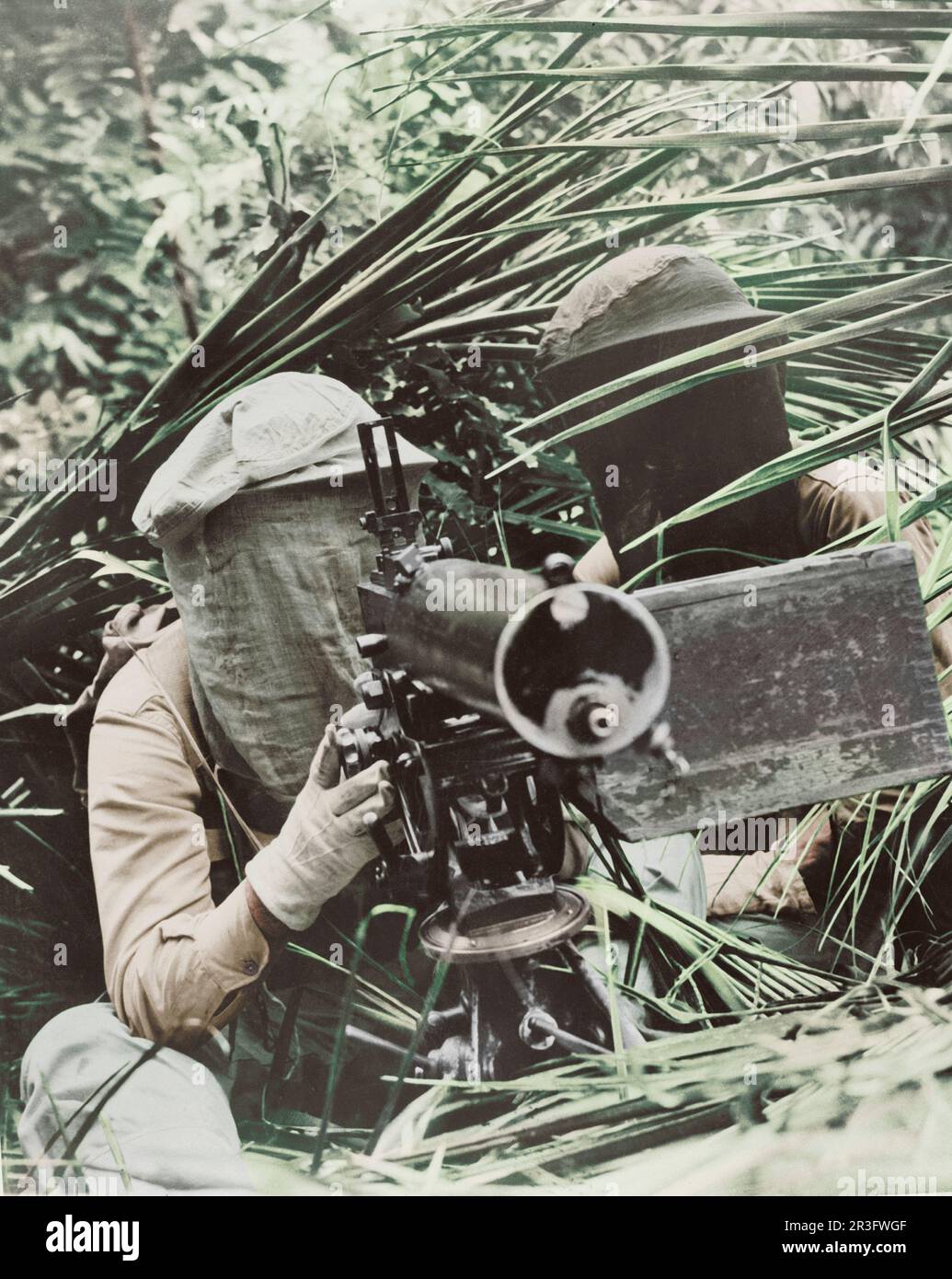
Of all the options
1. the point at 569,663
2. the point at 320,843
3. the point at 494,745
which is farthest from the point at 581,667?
the point at 320,843

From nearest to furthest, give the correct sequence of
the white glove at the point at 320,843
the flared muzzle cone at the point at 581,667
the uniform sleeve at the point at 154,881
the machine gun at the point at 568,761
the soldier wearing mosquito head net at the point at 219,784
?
the flared muzzle cone at the point at 581,667
the machine gun at the point at 568,761
the white glove at the point at 320,843
the soldier wearing mosquito head net at the point at 219,784
the uniform sleeve at the point at 154,881

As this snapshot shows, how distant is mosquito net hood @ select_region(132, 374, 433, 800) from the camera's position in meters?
2.45

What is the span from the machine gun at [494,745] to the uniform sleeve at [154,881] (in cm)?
45

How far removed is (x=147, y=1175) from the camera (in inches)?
104

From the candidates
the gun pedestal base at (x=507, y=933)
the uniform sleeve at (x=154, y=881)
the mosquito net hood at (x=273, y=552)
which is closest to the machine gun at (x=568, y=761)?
the gun pedestal base at (x=507, y=933)

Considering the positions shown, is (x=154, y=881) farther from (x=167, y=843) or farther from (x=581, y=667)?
(x=581, y=667)

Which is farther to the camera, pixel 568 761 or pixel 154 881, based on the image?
pixel 154 881

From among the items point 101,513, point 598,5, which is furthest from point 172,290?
point 598,5

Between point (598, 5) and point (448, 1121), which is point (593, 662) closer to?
point (448, 1121)

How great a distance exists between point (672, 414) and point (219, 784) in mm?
1282

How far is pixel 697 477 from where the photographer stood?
2.57 meters

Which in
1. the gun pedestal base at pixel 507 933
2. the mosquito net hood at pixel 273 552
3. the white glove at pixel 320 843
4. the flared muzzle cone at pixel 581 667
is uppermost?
the mosquito net hood at pixel 273 552

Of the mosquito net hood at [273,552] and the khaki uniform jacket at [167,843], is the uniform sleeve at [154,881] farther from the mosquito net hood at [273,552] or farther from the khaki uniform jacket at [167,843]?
the mosquito net hood at [273,552]

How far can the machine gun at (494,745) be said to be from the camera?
65.9 inches
